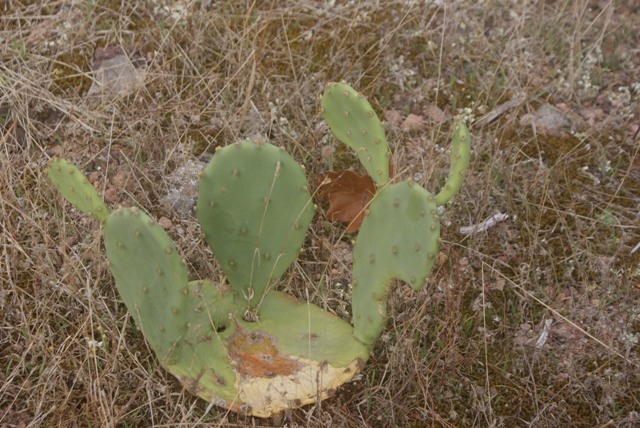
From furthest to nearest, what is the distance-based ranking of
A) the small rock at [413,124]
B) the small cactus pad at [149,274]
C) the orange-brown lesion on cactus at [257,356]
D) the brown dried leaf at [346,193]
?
the small rock at [413,124] < the brown dried leaf at [346,193] < the orange-brown lesion on cactus at [257,356] < the small cactus pad at [149,274]

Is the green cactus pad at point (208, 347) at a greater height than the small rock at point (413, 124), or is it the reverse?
the small rock at point (413, 124)

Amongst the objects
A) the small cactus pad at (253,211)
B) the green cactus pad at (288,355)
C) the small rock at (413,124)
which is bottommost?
the green cactus pad at (288,355)

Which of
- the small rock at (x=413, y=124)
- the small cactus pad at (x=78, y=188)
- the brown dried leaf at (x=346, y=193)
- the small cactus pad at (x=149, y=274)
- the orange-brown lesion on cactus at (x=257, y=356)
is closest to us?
the small cactus pad at (x=149, y=274)

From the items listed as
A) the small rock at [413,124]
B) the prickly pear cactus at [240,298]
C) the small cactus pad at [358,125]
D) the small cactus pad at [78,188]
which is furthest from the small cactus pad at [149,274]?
the small rock at [413,124]

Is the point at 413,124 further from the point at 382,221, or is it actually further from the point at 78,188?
the point at 78,188

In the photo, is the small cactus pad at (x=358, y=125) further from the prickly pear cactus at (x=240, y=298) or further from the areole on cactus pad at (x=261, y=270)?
the prickly pear cactus at (x=240, y=298)

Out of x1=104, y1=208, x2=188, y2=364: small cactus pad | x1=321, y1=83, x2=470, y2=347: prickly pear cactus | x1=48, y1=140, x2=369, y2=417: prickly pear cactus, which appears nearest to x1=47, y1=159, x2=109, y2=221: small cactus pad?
x1=48, y1=140, x2=369, y2=417: prickly pear cactus

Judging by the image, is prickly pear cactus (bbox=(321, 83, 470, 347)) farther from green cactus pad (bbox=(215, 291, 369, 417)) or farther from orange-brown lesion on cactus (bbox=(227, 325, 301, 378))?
orange-brown lesion on cactus (bbox=(227, 325, 301, 378))
